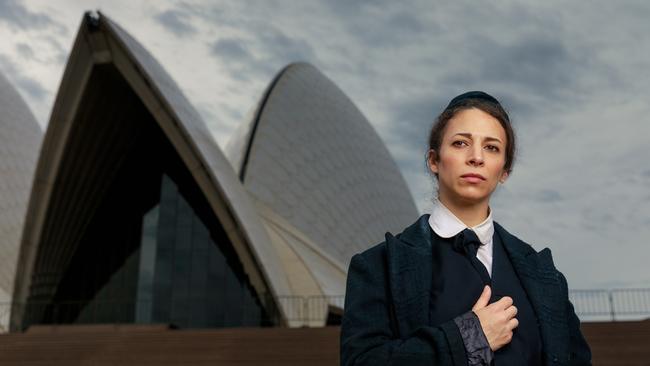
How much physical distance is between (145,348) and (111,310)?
31.5 feet

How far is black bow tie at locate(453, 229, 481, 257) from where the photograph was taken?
181cm

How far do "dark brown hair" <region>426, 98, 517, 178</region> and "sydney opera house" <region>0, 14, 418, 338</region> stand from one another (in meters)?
17.4

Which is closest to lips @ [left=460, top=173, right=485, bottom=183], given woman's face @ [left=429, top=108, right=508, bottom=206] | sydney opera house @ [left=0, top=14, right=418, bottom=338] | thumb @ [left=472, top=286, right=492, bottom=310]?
woman's face @ [left=429, top=108, right=508, bottom=206]

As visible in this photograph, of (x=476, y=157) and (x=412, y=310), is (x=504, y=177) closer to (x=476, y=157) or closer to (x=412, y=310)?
(x=476, y=157)

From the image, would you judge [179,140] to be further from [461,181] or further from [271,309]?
[461,181]

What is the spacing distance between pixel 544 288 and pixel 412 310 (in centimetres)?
38

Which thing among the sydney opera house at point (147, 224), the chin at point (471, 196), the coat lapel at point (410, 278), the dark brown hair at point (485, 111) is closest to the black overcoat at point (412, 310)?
the coat lapel at point (410, 278)

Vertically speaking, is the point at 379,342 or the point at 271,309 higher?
the point at 271,309

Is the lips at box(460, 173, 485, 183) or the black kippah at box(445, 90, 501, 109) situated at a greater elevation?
the black kippah at box(445, 90, 501, 109)

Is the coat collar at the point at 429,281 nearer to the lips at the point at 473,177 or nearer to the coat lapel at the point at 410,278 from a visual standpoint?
the coat lapel at the point at 410,278

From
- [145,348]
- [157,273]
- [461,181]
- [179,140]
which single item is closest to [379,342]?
[461,181]

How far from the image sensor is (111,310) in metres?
21.1

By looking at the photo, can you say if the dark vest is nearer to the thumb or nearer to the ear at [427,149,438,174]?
the thumb

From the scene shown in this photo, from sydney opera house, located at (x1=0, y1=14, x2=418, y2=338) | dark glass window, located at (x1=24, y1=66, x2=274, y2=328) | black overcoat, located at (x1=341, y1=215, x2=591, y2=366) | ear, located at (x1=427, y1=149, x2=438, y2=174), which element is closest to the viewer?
black overcoat, located at (x1=341, y1=215, x2=591, y2=366)
